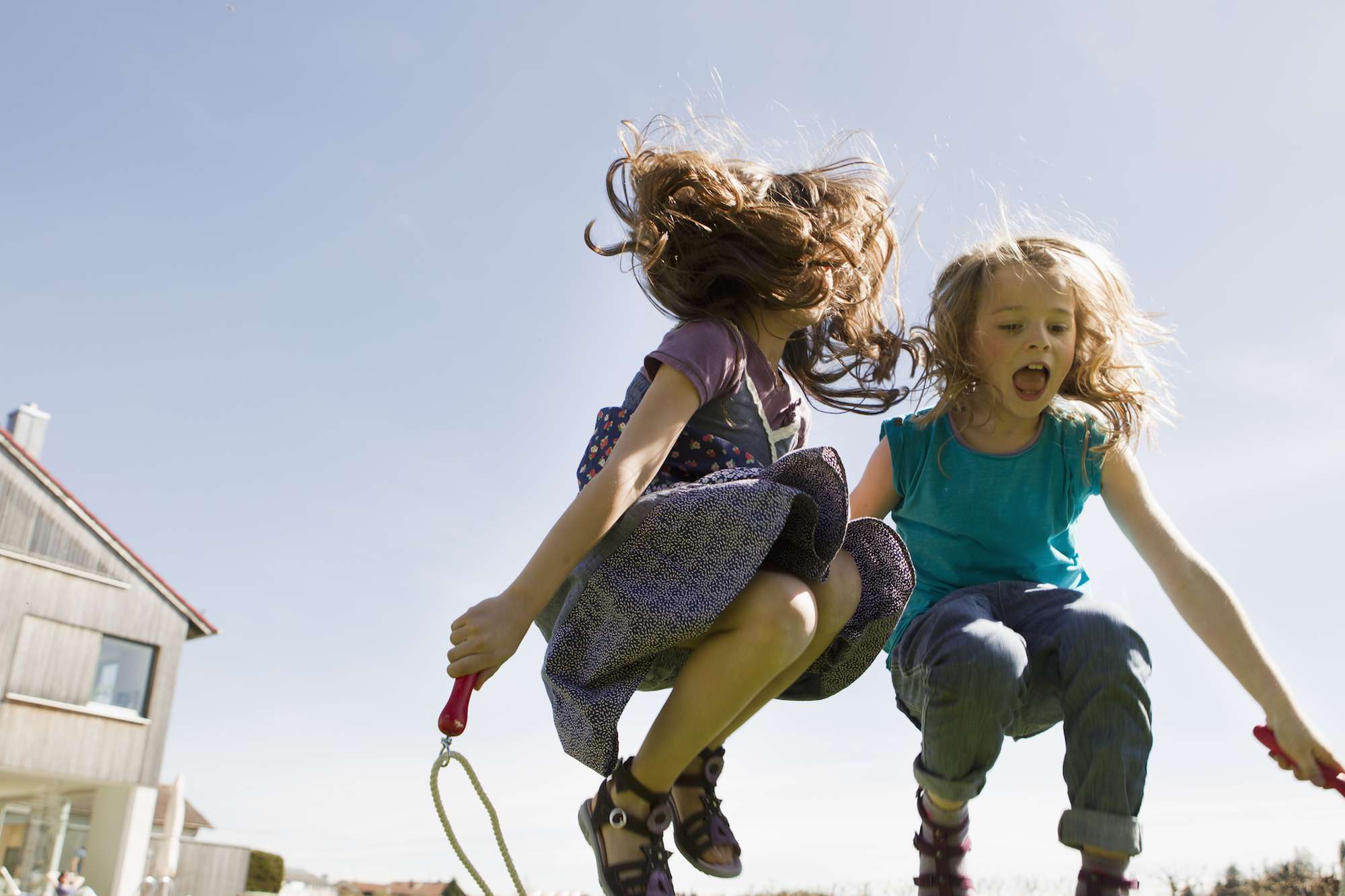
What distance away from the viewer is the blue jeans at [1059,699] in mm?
2113

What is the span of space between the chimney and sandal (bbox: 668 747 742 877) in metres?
19.5

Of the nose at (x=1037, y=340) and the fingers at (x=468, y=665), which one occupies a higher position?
the nose at (x=1037, y=340)

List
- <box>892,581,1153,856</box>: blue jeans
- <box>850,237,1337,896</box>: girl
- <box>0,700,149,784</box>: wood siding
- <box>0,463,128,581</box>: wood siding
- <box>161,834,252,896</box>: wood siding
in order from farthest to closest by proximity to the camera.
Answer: <box>161,834,252,896</box>: wood siding, <box>0,463,128,581</box>: wood siding, <box>0,700,149,784</box>: wood siding, <box>850,237,1337,896</box>: girl, <box>892,581,1153,856</box>: blue jeans

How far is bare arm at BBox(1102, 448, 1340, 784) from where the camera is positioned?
7.36 ft

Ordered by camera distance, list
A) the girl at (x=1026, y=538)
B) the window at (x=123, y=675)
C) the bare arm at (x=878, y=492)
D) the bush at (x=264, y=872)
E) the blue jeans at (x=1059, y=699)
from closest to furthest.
A: 1. the blue jeans at (x=1059, y=699)
2. the girl at (x=1026, y=538)
3. the bare arm at (x=878, y=492)
4. the window at (x=123, y=675)
5. the bush at (x=264, y=872)

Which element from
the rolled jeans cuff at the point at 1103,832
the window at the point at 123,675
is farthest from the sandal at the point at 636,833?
the window at the point at 123,675

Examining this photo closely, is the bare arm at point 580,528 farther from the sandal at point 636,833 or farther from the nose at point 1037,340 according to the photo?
the nose at point 1037,340

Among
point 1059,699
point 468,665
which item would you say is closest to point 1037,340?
point 1059,699

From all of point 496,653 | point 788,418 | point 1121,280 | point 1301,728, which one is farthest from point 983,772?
point 1121,280

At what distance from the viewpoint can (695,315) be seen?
258 cm

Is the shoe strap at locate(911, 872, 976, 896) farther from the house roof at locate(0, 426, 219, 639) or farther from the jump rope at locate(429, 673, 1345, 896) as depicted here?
the house roof at locate(0, 426, 219, 639)

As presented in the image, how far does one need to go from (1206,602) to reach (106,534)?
700 inches

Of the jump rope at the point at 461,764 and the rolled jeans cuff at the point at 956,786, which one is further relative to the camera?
the rolled jeans cuff at the point at 956,786

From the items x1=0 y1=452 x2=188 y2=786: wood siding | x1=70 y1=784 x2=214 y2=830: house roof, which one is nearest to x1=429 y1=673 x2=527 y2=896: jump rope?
x1=70 y1=784 x2=214 y2=830: house roof
